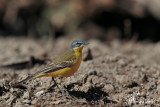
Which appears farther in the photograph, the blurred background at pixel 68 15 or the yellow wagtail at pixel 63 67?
the blurred background at pixel 68 15

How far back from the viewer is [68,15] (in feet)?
47.5

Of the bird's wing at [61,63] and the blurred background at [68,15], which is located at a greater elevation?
the blurred background at [68,15]

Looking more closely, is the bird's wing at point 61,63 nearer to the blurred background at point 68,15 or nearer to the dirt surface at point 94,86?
the dirt surface at point 94,86

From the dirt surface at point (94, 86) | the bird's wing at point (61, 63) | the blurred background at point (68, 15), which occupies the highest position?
the blurred background at point (68, 15)

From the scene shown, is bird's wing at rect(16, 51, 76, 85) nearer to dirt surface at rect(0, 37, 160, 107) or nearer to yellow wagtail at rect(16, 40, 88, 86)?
yellow wagtail at rect(16, 40, 88, 86)

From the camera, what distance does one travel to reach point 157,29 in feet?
49.7

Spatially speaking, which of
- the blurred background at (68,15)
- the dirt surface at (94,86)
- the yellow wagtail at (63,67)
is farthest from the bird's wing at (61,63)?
the blurred background at (68,15)

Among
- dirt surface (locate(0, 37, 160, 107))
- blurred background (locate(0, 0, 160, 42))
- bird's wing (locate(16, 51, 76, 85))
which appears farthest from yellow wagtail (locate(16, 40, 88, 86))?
blurred background (locate(0, 0, 160, 42))

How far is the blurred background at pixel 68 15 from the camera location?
14430mm

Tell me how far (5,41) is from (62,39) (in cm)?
275

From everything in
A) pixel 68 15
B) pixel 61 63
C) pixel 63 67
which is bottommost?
pixel 63 67

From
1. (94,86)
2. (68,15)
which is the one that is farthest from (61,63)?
(68,15)

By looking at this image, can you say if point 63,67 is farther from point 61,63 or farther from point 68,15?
point 68,15

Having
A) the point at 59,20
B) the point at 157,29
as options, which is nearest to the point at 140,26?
the point at 157,29
